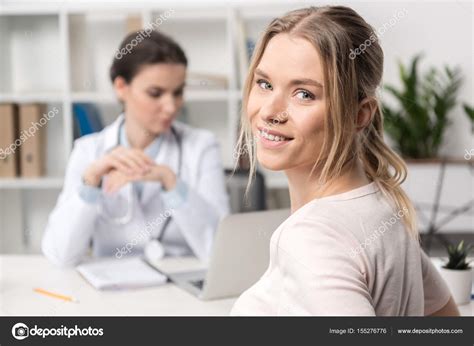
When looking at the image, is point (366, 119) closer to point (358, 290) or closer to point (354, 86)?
point (354, 86)

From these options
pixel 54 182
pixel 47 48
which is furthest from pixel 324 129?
pixel 47 48

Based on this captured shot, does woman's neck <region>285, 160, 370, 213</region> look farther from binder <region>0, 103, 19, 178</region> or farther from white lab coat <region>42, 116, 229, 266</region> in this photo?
binder <region>0, 103, 19, 178</region>

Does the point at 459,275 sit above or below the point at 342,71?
below

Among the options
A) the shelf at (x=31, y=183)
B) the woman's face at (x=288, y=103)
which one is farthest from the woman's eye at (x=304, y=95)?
the shelf at (x=31, y=183)

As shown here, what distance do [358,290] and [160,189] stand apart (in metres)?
1.15

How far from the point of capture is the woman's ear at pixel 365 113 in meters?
0.71

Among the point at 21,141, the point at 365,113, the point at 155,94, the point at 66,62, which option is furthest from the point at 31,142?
the point at 365,113

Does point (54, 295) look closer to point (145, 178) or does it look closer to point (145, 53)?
point (145, 178)

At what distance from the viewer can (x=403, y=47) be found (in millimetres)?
2295

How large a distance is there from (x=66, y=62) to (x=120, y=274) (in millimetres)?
1270

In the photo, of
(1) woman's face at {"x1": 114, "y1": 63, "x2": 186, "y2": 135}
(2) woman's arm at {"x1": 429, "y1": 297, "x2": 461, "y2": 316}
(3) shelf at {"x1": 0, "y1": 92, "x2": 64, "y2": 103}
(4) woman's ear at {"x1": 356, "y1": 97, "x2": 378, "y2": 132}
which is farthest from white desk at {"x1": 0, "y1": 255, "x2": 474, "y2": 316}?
(3) shelf at {"x1": 0, "y1": 92, "x2": 64, "y2": 103}

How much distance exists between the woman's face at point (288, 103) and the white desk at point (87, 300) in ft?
1.29
